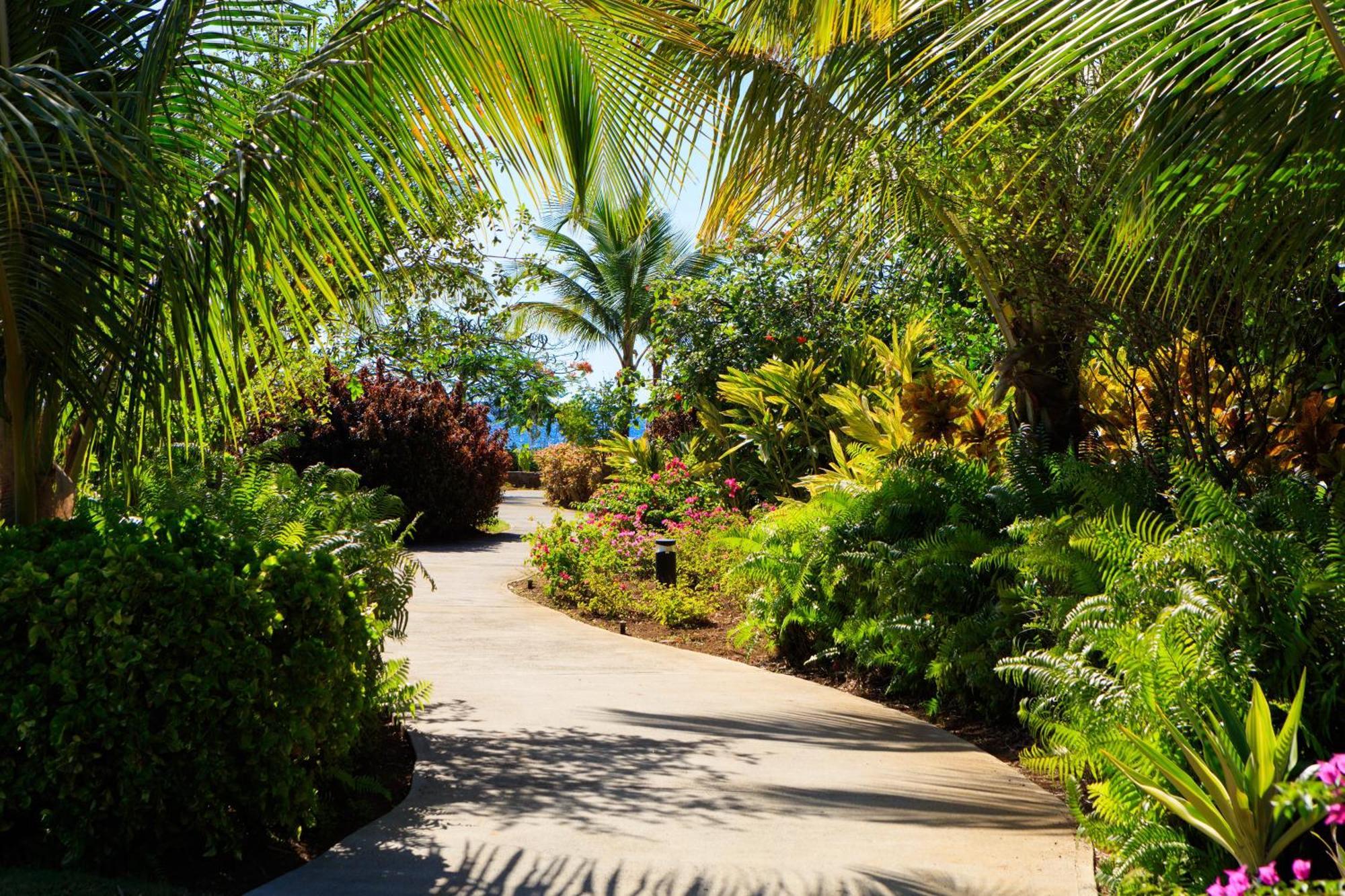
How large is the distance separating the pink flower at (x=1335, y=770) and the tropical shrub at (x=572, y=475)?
2074 centimetres

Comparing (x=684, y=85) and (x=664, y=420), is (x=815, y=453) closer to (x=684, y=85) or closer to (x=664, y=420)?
(x=664, y=420)

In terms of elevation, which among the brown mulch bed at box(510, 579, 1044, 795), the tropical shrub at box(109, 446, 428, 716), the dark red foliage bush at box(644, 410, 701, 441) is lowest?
the brown mulch bed at box(510, 579, 1044, 795)

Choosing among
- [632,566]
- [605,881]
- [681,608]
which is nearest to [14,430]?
[605,881]

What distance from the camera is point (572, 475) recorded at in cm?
2392

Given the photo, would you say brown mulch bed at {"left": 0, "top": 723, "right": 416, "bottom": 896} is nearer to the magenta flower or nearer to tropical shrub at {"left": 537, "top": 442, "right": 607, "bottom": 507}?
the magenta flower

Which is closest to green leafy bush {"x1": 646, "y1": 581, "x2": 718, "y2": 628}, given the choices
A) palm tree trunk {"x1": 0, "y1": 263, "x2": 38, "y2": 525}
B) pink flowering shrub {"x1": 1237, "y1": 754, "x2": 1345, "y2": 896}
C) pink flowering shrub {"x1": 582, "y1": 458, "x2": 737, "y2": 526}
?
pink flowering shrub {"x1": 582, "y1": 458, "x2": 737, "y2": 526}

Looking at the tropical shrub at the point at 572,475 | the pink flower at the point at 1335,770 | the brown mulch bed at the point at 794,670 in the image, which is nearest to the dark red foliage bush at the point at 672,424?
the tropical shrub at the point at 572,475

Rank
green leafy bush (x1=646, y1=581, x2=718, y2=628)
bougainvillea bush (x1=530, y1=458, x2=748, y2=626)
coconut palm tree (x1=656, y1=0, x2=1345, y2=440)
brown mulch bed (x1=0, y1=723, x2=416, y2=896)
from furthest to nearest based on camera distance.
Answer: bougainvillea bush (x1=530, y1=458, x2=748, y2=626) < green leafy bush (x1=646, y1=581, x2=718, y2=628) < brown mulch bed (x1=0, y1=723, x2=416, y2=896) < coconut palm tree (x1=656, y1=0, x2=1345, y2=440)

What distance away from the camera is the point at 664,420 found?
18906 millimetres

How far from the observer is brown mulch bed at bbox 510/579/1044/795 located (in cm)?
590

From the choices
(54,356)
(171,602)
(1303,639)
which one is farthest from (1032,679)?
(54,356)

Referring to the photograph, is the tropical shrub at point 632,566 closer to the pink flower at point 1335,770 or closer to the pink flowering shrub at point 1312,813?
the pink flowering shrub at point 1312,813

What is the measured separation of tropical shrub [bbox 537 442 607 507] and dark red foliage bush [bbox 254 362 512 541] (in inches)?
188

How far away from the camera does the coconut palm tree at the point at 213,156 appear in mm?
4391
